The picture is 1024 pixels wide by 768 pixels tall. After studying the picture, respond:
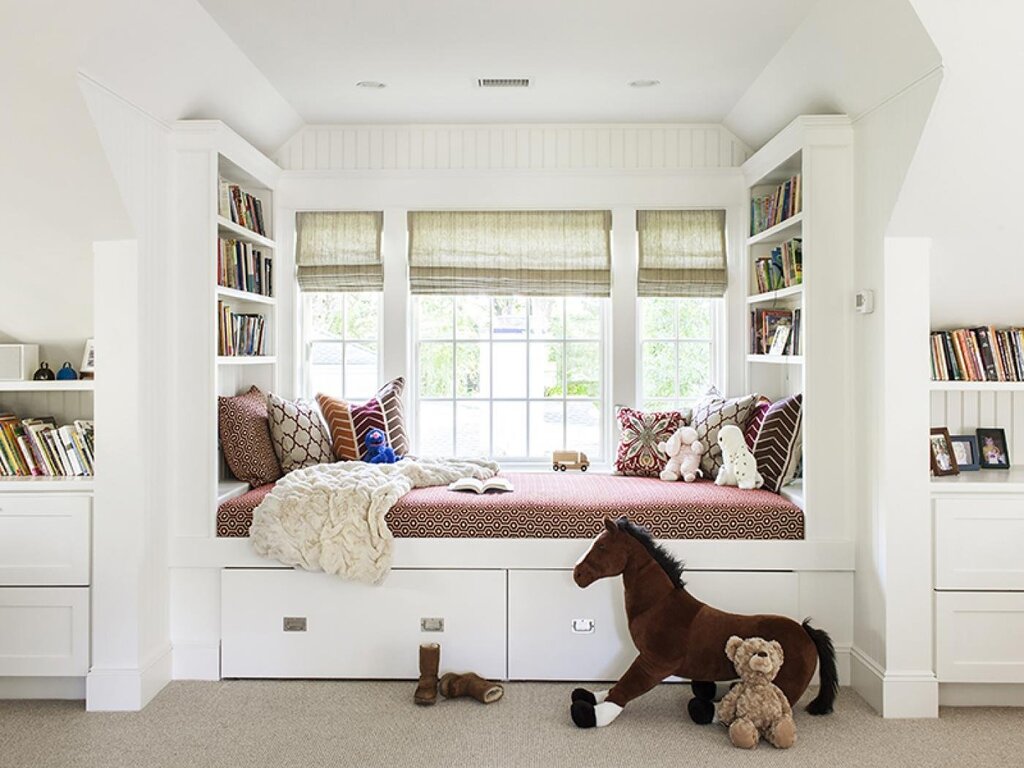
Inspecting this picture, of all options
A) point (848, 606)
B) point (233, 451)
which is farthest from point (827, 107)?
point (233, 451)

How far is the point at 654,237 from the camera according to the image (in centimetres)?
457

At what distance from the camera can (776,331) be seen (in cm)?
409

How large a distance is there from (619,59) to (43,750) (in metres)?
3.27

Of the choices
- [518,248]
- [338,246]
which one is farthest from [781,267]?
[338,246]

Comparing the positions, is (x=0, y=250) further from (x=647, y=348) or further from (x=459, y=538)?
(x=647, y=348)

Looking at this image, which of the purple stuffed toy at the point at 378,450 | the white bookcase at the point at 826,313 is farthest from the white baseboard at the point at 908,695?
the purple stuffed toy at the point at 378,450

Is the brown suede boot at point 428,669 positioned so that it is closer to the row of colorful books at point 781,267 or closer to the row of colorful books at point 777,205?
the row of colorful books at point 781,267

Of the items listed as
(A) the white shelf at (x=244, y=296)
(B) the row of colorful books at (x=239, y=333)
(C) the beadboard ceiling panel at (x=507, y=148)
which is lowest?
(B) the row of colorful books at (x=239, y=333)

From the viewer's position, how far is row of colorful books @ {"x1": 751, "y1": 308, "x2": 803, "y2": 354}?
12.6 feet

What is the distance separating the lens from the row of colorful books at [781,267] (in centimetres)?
381

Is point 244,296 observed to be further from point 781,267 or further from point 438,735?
point 781,267

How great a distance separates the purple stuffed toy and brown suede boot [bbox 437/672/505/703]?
1.15 metres

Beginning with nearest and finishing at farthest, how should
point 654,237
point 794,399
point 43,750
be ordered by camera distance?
point 43,750
point 794,399
point 654,237

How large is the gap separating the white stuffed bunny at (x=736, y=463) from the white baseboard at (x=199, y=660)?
7.26 ft
